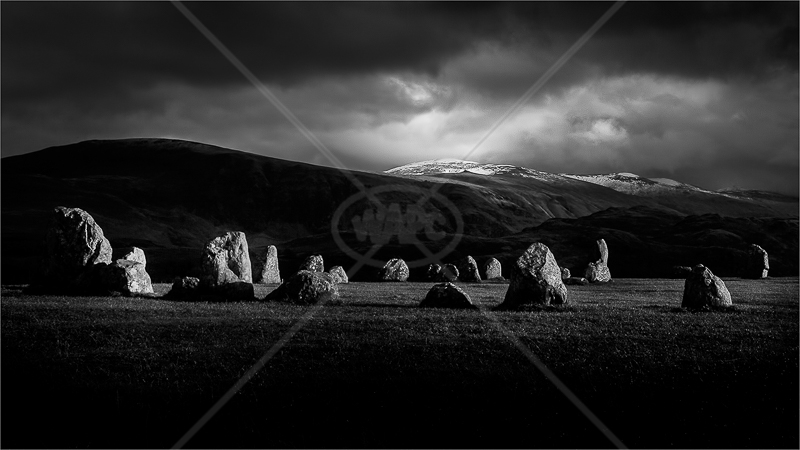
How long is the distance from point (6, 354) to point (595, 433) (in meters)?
19.8

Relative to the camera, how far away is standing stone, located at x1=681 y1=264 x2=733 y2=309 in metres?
26.9

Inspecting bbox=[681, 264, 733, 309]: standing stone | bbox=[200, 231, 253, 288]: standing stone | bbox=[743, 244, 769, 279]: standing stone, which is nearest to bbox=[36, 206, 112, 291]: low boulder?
bbox=[200, 231, 253, 288]: standing stone

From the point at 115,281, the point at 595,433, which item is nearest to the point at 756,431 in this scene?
the point at 595,433

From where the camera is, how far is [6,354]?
1950 centimetres

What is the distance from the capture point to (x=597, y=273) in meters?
54.6

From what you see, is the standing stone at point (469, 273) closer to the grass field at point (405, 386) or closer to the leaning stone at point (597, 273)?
the leaning stone at point (597, 273)

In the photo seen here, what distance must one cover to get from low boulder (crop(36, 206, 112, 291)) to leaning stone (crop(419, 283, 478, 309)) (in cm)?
2235

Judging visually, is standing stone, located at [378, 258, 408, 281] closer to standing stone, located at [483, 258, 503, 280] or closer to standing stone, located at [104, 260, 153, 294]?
standing stone, located at [483, 258, 503, 280]

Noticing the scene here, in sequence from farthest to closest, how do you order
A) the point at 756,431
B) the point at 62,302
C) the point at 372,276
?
the point at 372,276
the point at 62,302
the point at 756,431

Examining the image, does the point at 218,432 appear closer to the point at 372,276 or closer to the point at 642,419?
the point at 642,419

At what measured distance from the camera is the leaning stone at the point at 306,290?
A: 103 feet
